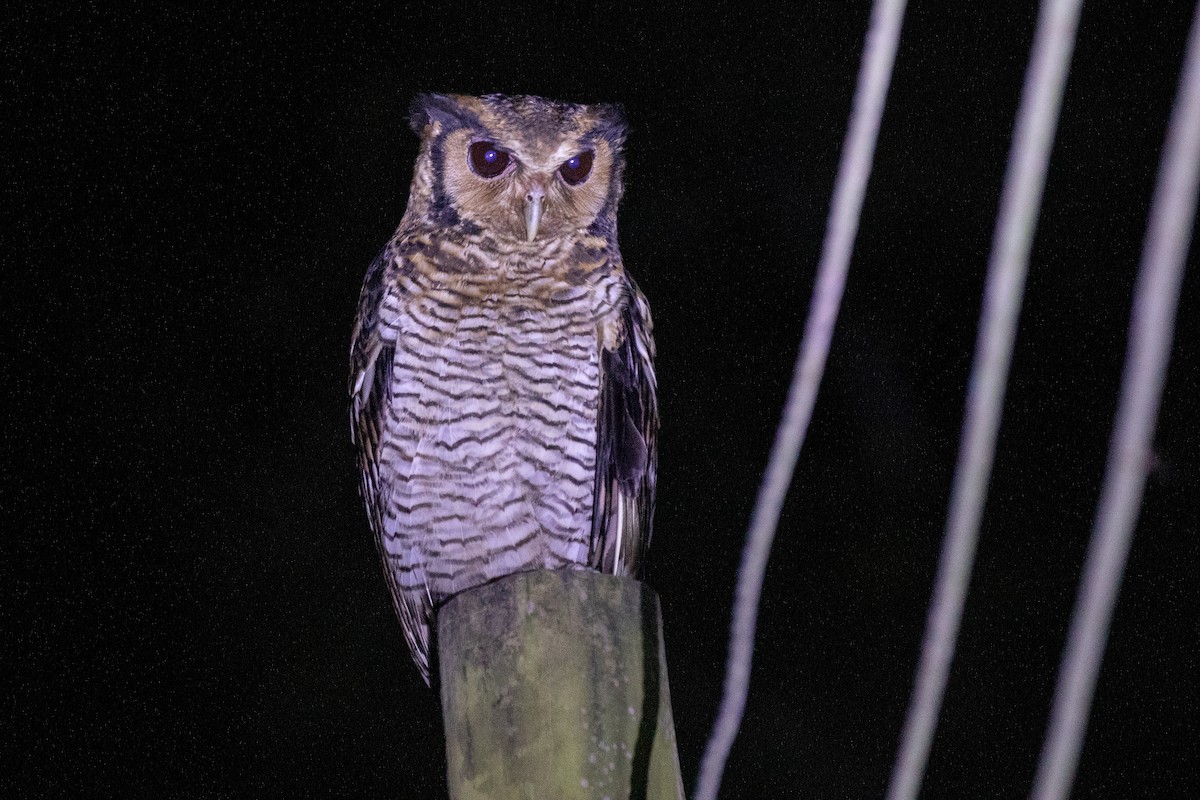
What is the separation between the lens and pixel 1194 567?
2676mm

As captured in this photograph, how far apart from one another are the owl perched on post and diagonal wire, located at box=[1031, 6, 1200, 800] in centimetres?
151

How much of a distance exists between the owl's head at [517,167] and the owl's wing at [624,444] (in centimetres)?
22

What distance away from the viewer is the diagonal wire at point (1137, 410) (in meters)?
0.29

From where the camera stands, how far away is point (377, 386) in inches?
75.9

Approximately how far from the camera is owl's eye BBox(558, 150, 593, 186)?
2.02 metres

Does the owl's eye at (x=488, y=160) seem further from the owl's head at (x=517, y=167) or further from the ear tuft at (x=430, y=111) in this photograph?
the ear tuft at (x=430, y=111)

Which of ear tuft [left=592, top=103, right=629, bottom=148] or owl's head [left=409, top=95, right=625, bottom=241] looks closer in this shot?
owl's head [left=409, top=95, right=625, bottom=241]

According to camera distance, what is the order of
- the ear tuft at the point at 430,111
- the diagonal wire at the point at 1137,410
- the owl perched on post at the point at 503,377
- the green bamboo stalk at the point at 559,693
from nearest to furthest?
1. the diagonal wire at the point at 1137,410
2. the green bamboo stalk at the point at 559,693
3. the owl perched on post at the point at 503,377
4. the ear tuft at the point at 430,111

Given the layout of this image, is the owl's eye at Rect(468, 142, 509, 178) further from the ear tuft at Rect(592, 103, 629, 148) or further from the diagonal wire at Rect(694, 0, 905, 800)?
the diagonal wire at Rect(694, 0, 905, 800)

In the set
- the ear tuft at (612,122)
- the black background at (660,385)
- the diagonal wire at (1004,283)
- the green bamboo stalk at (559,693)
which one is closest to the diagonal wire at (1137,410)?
the diagonal wire at (1004,283)

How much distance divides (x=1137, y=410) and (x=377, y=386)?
172 cm

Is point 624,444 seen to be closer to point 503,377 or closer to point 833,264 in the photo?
point 503,377

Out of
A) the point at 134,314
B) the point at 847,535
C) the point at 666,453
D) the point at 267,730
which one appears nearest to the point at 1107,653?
the point at 847,535

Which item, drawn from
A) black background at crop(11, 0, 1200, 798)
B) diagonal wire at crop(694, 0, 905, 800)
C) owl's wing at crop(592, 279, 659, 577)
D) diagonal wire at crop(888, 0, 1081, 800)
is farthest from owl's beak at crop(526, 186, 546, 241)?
diagonal wire at crop(888, 0, 1081, 800)
